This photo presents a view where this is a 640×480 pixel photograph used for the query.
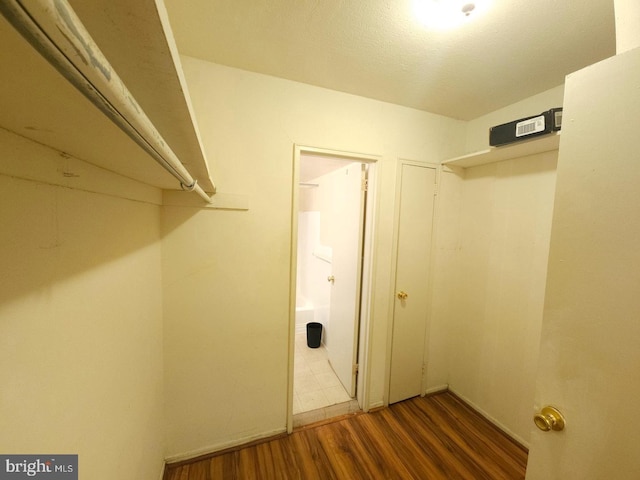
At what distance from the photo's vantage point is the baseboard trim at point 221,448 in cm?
144

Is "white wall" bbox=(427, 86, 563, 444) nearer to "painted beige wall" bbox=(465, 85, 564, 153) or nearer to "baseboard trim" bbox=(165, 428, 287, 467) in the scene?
"painted beige wall" bbox=(465, 85, 564, 153)

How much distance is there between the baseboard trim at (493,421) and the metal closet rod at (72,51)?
2.54 metres

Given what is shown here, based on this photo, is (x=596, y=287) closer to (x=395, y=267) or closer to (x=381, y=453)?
(x=395, y=267)

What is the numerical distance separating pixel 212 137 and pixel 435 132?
167 cm

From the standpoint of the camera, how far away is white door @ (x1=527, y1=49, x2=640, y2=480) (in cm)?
57

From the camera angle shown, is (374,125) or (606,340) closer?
(606,340)

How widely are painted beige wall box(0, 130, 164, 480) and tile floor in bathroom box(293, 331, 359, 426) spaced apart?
45.7 inches

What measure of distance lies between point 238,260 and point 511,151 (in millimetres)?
1895

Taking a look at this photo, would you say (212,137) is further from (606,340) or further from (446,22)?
(606,340)

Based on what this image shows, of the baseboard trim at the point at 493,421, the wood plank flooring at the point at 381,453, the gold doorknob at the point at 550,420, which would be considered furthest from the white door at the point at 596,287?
the baseboard trim at the point at 493,421

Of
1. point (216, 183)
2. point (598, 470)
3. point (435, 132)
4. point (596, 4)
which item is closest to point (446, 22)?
point (596, 4)

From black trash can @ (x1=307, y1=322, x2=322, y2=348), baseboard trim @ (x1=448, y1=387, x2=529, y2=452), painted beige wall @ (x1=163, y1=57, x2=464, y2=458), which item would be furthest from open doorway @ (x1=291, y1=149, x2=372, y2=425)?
baseboard trim @ (x1=448, y1=387, x2=529, y2=452)

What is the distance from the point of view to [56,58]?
208 mm

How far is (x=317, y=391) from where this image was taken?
2.13 meters
